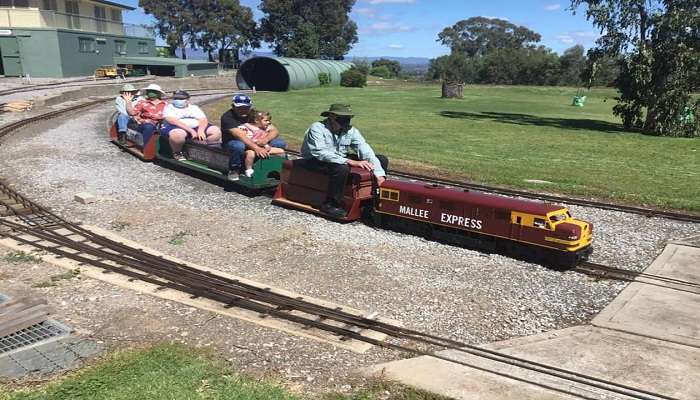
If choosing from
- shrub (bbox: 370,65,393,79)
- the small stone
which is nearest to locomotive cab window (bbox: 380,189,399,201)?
the small stone

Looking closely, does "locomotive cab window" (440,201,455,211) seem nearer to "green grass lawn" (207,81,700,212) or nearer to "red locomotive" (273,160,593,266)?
"red locomotive" (273,160,593,266)

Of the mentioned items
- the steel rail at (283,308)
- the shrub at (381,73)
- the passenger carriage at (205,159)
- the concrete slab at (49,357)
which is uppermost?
the shrub at (381,73)

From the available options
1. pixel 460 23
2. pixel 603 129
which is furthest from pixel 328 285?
pixel 460 23

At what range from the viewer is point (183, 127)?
12375 millimetres

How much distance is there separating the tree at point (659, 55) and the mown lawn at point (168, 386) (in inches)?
927

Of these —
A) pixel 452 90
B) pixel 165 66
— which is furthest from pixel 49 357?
pixel 165 66

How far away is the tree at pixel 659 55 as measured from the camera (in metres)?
22.7

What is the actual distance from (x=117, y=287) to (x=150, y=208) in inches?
141

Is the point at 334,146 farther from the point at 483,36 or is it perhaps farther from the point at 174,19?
the point at 483,36

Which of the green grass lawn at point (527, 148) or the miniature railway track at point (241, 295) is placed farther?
the green grass lawn at point (527, 148)

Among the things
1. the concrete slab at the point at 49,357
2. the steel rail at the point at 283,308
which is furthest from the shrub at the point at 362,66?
the concrete slab at the point at 49,357

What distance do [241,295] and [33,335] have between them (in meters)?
2.02

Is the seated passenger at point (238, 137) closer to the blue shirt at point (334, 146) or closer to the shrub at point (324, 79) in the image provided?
the blue shirt at point (334, 146)

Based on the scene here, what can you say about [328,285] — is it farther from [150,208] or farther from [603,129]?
[603,129]
